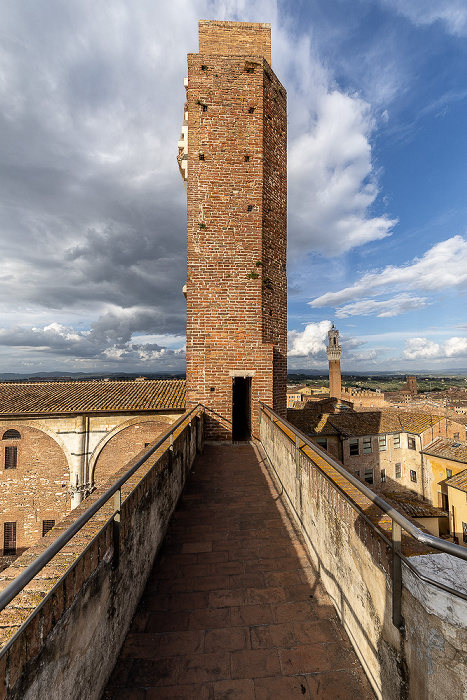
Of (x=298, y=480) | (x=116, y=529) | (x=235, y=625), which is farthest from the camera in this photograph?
(x=298, y=480)

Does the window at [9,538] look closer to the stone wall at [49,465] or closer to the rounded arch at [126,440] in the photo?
the stone wall at [49,465]

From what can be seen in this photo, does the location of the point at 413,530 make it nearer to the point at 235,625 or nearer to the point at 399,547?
the point at 399,547

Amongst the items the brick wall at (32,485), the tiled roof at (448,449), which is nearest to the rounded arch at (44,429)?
the brick wall at (32,485)

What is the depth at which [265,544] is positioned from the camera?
3975 mm

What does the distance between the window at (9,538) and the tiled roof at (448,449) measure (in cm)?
2910

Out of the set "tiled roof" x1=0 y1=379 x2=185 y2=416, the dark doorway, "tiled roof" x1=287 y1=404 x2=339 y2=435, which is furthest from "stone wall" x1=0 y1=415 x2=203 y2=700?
"tiled roof" x1=287 y1=404 x2=339 y2=435

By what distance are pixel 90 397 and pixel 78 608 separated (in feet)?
52.3

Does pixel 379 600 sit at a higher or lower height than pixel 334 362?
lower

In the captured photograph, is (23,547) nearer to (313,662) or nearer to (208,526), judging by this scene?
(208,526)

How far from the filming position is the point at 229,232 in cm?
925

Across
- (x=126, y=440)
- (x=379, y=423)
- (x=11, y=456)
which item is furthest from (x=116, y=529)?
(x=379, y=423)

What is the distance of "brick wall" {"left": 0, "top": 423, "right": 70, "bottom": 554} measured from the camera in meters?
13.9

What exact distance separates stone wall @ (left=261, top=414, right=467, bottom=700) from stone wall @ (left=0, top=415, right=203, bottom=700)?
1.95 meters

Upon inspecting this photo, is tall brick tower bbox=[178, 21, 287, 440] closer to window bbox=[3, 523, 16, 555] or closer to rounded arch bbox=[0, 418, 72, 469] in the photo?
rounded arch bbox=[0, 418, 72, 469]
